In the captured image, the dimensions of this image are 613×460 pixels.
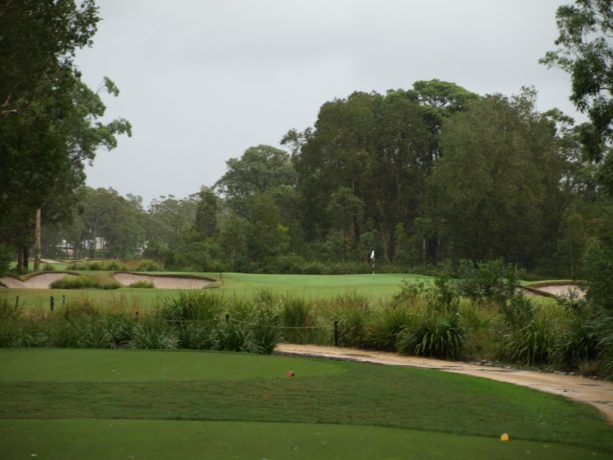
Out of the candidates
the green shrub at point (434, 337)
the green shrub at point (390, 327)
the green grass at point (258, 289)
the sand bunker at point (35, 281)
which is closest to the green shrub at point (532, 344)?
the green shrub at point (434, 337)

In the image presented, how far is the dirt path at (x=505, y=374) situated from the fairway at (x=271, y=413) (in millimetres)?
545

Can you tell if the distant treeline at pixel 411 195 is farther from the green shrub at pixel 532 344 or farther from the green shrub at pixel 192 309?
the green shrub at pixel 192 309

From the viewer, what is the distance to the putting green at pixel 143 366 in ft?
32.3

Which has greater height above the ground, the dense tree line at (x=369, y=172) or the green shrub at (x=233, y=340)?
the dense tree line at (x=369, y=172)

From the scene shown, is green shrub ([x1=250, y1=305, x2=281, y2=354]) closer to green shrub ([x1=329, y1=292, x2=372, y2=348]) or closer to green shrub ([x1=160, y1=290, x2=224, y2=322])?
green shrub ([x1=160, y1=290, x2=224, y2=322])

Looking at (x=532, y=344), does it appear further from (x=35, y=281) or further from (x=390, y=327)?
(x=35, y=281)

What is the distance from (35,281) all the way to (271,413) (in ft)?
96.3

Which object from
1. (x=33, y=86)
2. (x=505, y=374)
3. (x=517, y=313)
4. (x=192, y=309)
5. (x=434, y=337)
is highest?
(x=33, y=86)

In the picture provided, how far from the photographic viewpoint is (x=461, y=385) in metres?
9.84

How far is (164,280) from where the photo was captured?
34.6 meters

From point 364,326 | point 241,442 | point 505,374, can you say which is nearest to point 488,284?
point 364,326

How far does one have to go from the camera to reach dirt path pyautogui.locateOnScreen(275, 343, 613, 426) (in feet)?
31.2

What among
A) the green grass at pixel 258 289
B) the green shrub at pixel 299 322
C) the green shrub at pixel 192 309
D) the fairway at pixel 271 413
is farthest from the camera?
the green grass at pixel 258 289

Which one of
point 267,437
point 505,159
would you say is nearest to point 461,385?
point 267,437
